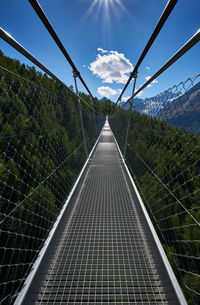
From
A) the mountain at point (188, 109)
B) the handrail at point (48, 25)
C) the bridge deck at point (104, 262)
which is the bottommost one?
the bridge deck at point (104, 262)

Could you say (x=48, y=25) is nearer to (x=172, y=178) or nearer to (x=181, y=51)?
(x=181, y=51)

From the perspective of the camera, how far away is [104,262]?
769 millimetres

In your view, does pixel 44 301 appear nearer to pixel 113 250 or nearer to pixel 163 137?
pixel 113 250

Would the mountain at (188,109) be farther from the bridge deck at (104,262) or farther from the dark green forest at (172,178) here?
the bridge deck at (104,262)

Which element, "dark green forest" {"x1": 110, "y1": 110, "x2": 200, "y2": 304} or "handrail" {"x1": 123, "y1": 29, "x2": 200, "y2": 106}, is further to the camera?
"dark green forest" {"x1": 110, "y1": 110, "x2": 200, "y2": 304}

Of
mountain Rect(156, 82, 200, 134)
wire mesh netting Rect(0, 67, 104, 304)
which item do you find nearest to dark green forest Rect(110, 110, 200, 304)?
mountain Rect(156, 82, 200, 134)

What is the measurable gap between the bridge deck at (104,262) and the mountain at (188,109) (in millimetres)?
683

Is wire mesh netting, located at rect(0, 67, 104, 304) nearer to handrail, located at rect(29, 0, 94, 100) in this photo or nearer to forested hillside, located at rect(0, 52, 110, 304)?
forested hillside, located at rect(0, 52, 110, 304)

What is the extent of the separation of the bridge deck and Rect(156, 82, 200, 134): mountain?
2.24ft

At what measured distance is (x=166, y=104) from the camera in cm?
103

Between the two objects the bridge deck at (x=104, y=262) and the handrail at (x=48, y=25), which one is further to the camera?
the handrail at (x=48, y=25)

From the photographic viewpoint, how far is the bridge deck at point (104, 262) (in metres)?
0.65

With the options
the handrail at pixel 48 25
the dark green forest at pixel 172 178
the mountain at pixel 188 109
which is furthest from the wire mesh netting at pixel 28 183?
the mountain at pixel 188 109

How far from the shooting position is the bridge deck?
65 centimetres
